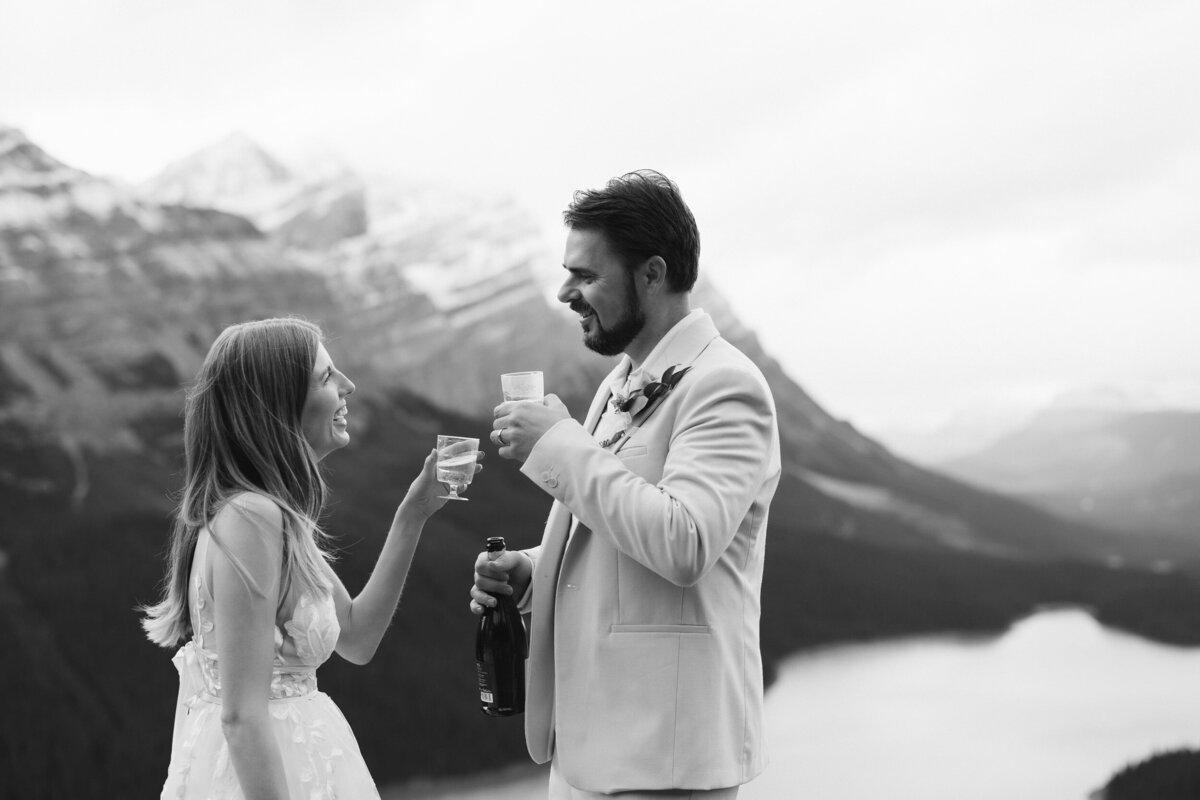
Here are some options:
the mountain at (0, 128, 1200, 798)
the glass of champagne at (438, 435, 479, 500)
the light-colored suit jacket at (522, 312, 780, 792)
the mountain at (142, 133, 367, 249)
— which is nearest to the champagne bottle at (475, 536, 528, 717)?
the glass of champagne at (438, 435, 479, 500)

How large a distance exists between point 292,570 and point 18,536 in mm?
4908

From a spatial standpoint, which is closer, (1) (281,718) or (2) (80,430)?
(1) (281,718)

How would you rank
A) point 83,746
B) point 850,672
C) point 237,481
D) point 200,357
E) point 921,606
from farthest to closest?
point 921,606, point 850,672, point 200,357, point 83,746, point 237,481

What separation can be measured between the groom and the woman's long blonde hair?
0.30m

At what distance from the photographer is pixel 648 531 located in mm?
1314

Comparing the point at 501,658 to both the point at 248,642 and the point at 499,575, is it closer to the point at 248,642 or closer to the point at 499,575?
the point at 499,575

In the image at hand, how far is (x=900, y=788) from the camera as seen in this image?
20.1 ft

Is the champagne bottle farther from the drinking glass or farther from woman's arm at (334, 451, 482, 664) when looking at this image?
the drinking glass

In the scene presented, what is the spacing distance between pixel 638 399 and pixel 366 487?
5604 mm

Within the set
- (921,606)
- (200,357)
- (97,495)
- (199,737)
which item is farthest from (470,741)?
(199,737)

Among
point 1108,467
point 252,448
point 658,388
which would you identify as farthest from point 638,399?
point 1108,467

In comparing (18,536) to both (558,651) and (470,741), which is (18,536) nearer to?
(470,741)

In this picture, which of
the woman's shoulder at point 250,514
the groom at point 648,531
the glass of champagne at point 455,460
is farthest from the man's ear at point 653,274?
the woman's shoulder at point 250,514

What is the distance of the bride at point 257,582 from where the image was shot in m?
1.37
